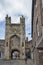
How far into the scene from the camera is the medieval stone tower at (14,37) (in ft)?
176

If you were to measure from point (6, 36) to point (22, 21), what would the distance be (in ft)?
19.8

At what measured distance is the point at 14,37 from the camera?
54.4 m

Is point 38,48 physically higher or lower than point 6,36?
higher

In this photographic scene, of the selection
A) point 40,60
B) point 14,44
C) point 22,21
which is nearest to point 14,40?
point 14,44

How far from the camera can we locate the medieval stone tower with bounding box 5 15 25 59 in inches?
2106

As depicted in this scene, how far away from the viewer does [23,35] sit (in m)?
54.1

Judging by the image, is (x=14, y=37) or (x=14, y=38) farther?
(x=14, y=37)

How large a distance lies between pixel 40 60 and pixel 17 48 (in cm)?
3583

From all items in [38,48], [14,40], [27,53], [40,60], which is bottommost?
[27,53]

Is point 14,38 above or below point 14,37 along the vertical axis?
below

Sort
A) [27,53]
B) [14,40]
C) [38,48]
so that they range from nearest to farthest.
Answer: [38,48] < [14,40] < [27,53]

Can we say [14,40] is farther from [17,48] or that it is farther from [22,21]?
[22,21]

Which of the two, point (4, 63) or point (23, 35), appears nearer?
point (4, 63)

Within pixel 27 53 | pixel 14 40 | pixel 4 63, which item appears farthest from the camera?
pixel 27 53
